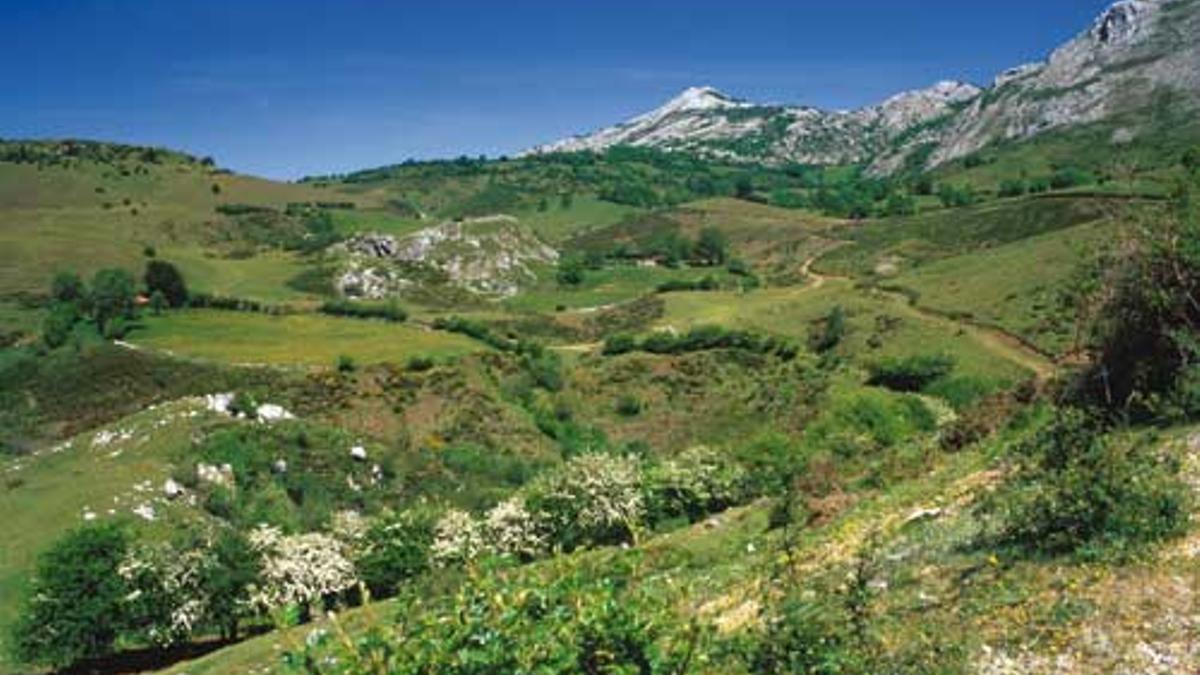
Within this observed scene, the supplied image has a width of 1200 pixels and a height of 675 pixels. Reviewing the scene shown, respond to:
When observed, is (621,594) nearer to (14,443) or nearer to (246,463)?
(246,463)

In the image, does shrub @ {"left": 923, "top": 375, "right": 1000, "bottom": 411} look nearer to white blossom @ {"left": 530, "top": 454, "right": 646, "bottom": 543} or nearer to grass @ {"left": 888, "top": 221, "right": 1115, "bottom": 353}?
grass @ {"left": 888, "top": 221, "right": 1115, "bottom": 353}

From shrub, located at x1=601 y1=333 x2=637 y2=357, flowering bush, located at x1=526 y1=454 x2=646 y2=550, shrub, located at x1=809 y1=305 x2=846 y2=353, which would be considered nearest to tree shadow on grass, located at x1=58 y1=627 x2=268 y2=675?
flowering bush, located at x1=526 y1=454 x2=646 y2=550

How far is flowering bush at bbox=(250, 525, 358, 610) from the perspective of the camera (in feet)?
183

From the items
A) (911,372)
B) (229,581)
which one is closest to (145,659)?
(229,581)

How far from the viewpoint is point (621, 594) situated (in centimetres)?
1052

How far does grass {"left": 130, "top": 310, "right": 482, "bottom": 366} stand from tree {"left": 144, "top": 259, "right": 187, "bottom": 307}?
24.0 ft

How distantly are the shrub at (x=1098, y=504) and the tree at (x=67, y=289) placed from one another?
16820 centimetres

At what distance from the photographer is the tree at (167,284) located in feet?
553

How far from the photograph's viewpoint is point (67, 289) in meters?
163

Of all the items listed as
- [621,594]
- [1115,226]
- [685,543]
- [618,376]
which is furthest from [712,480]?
[618,376]

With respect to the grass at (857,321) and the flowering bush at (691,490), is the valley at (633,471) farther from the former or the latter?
the grass at (857,321)

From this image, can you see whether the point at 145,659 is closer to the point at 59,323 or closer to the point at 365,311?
the point at 59,323

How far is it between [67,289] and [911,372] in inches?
5440

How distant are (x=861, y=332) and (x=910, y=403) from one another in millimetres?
38554
